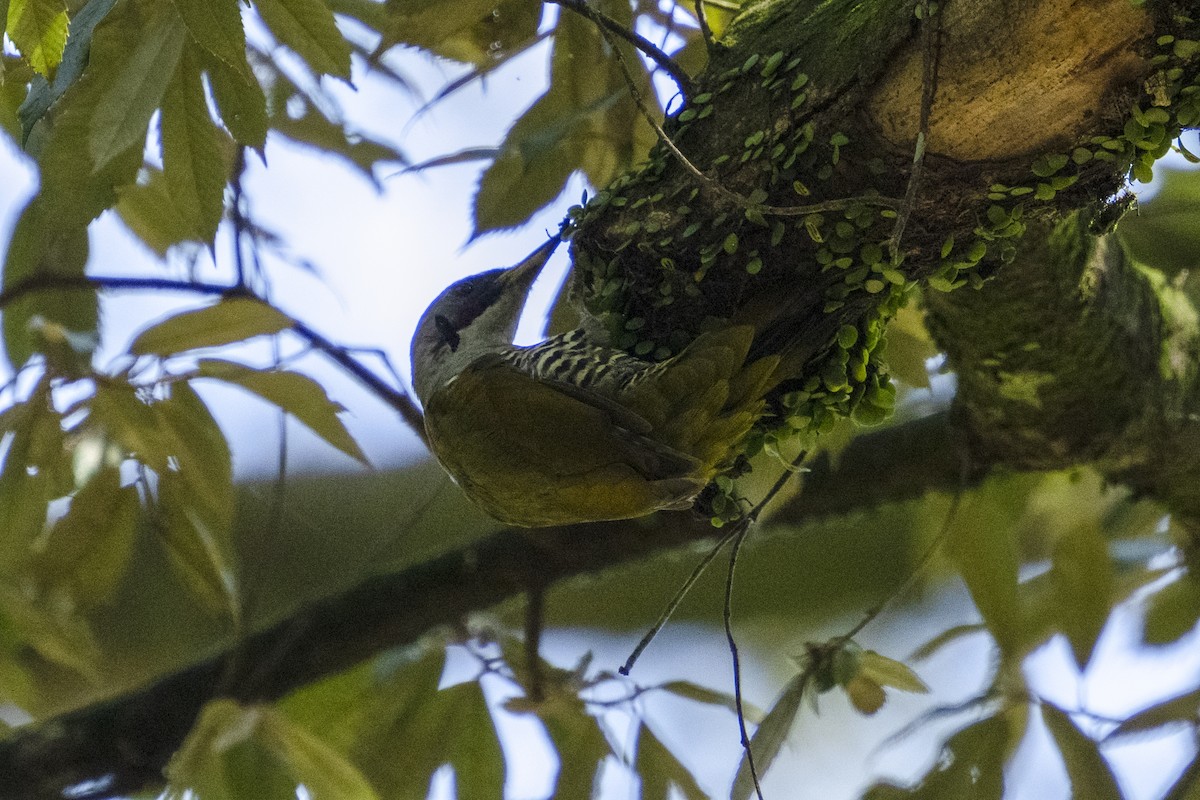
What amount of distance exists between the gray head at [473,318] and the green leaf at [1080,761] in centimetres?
135

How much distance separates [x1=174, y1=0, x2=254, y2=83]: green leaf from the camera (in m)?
1.44

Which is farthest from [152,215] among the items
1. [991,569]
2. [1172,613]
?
[1172,613]

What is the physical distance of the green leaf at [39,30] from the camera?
1.38 m

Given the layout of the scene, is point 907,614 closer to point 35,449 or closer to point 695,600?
point 695,600

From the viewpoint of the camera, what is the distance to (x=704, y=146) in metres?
1.78

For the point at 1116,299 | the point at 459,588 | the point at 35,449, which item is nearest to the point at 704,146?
the point at 1116,299

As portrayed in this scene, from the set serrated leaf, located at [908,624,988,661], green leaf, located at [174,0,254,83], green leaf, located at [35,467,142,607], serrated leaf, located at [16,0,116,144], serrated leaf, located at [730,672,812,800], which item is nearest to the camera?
serrated leaf, located at [16,0,116,144]

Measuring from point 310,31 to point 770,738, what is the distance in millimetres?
1365

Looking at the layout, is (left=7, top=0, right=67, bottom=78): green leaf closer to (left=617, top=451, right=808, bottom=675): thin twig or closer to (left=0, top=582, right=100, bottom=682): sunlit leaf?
(left=617, top=451, right=808, bottom=675): thin twig

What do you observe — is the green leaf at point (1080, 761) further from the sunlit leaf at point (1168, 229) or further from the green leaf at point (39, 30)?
the green leaf at point (39, 30)

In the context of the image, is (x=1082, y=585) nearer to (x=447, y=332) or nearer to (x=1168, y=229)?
(x=1168, y=229)

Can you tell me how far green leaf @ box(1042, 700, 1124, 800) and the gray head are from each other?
1353 millimetres

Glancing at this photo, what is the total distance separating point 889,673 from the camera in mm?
2371

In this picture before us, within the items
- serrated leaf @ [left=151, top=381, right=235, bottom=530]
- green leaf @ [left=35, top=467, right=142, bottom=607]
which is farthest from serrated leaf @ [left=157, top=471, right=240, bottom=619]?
green leaf @ [left=35, top=467, right=142, bottom=607]
